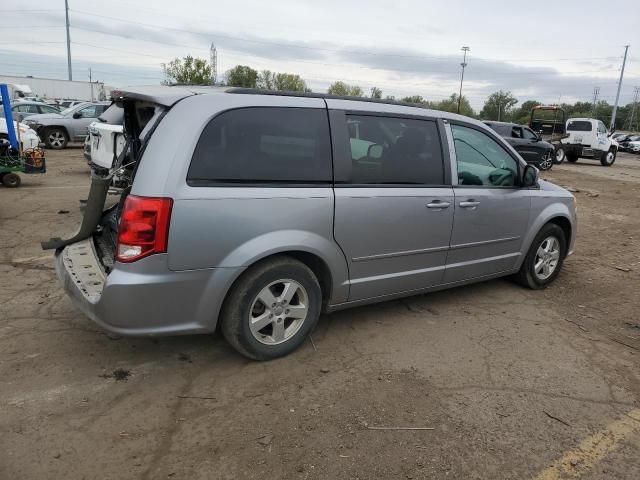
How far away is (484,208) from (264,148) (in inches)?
83.7

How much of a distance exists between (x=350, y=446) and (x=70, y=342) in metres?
2.19

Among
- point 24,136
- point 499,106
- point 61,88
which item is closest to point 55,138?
point 24,136

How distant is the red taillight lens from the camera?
2848 mm

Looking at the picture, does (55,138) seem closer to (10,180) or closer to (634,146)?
(10,180)

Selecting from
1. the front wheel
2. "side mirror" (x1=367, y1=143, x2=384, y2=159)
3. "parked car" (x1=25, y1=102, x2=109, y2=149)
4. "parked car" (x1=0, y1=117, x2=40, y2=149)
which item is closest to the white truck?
the front wheel

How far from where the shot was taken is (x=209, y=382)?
3.21 meters

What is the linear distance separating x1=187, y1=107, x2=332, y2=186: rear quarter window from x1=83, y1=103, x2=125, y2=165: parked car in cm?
593

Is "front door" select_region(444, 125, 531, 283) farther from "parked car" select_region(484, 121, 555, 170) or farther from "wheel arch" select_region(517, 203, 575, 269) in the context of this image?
"parked car" select_region(484, 121, 555, 170)

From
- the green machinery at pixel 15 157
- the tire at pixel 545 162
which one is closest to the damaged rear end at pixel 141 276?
the green machinery at pixel 15 157

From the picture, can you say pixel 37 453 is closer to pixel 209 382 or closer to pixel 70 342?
pixel 209 382

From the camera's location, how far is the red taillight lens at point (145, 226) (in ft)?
9.34

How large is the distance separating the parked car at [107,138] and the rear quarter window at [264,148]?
5.93m

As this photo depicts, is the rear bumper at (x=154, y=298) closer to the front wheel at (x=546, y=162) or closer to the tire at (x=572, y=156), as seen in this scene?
the front wheel at (x=546, y=162)

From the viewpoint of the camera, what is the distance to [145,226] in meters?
2.86
